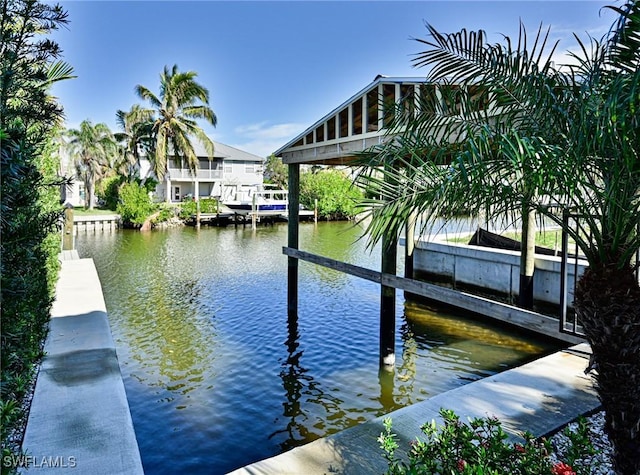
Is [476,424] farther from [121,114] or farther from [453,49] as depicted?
[121,114]

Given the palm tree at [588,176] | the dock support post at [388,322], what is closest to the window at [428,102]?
the palm tree at [588,176]

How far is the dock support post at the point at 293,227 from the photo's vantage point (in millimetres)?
10172

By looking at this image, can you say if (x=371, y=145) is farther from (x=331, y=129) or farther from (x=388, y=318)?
(x=388, y=318)

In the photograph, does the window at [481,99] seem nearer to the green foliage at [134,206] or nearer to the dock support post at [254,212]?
the green foliage at [134,206]

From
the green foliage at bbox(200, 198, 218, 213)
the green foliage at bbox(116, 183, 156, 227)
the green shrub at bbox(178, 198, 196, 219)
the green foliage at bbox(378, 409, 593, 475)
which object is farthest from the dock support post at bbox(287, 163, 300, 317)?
the green foliage at bbox(200, 198, 218, 213)

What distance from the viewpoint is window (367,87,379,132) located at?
7.62 m

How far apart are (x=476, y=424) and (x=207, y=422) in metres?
4.06

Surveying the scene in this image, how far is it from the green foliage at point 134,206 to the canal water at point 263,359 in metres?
16.4

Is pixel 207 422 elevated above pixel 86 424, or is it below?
below

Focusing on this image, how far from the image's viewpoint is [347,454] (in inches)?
141

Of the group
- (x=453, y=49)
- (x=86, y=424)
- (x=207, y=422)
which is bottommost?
(x=207, y=422)

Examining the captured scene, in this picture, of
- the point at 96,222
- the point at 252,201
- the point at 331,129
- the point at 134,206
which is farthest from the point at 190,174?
the point at 331,129

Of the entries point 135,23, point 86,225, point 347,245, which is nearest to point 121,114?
point 86,225

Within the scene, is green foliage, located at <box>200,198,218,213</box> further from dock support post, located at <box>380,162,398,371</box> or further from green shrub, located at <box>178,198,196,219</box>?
dock support post, located at <box>380,162,398,371</box>
